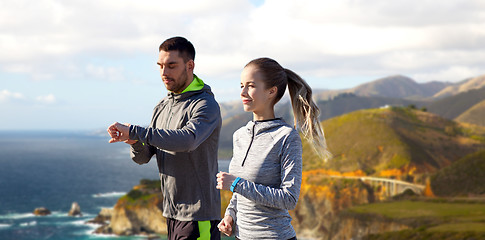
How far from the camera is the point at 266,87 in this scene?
3.64 m

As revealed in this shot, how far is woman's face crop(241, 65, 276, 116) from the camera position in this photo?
3.63m

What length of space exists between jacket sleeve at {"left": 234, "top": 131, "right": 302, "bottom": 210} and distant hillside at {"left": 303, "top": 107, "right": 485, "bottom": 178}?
321 feet

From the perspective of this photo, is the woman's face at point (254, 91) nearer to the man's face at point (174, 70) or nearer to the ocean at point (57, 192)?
the man's face at point (174, 70)

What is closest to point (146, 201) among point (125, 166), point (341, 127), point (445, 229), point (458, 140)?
point (445, 229)

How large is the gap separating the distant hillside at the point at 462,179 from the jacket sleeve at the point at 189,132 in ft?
289

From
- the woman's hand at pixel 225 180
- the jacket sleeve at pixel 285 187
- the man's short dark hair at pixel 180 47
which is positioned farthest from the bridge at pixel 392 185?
the woman's hand at pixel 225 180

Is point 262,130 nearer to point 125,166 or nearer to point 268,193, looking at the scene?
point 268,193

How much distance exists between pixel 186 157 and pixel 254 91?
3.20 ft

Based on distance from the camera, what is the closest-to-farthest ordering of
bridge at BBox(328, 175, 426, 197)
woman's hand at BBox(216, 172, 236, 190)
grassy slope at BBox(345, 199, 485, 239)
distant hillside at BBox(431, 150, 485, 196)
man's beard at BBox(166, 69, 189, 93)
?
1. woman's hand at BBox(216, 172, 236, 190)
2. man's beard at BBox(166, 69, 189, 93)
3. grassy slope at BBox(345, 199, 485, 239)
4. distant hillside at BBox(431, 150, 485, 196)
5. bridge at BBox(328, 175, 426, 197)

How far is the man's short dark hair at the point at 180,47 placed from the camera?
4223 mm

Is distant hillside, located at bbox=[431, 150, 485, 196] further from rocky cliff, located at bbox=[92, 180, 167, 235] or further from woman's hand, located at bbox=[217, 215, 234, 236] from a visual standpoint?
woman's hand, located at bbox=[217, 215, 234, 236]

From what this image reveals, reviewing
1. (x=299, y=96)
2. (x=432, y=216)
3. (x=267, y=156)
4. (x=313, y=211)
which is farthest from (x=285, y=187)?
(x=313, y=211)

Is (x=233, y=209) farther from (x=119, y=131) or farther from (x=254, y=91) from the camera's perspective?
(x=119, y=131)

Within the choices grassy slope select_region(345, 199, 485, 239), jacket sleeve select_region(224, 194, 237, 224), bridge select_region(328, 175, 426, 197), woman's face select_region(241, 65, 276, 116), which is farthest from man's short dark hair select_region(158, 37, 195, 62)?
bridge select_region(328, 175, 426, 197)
